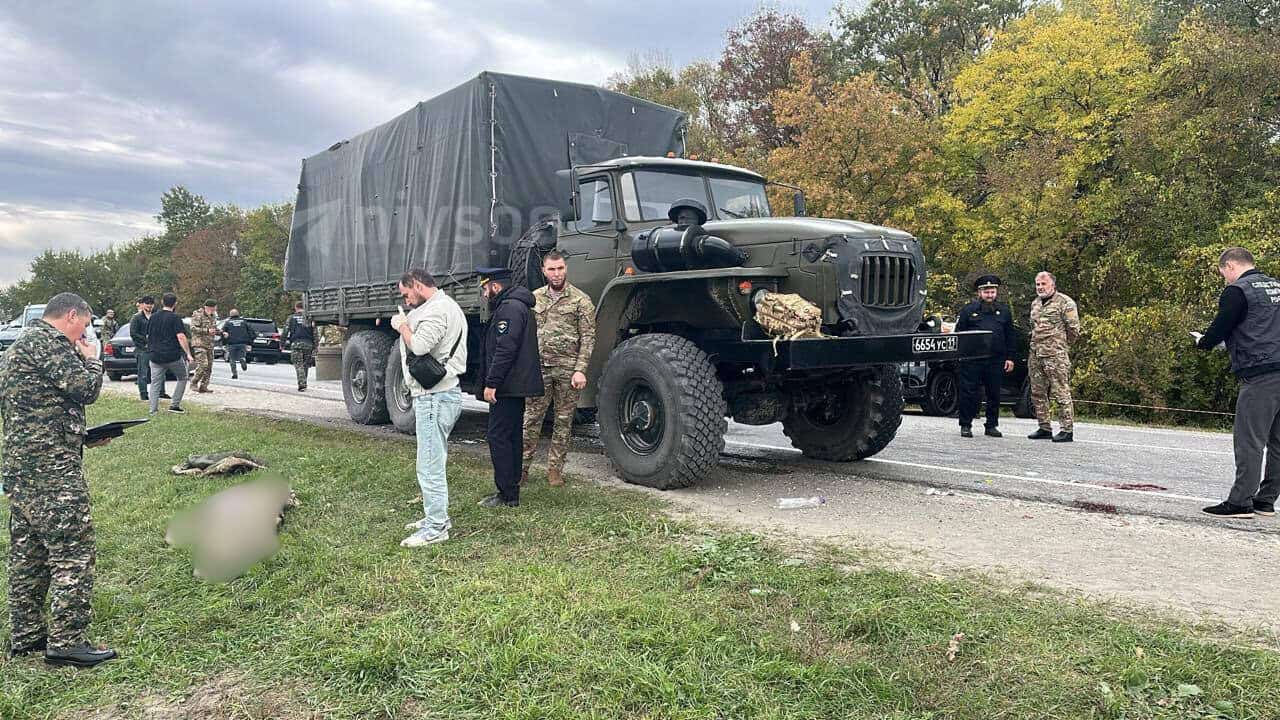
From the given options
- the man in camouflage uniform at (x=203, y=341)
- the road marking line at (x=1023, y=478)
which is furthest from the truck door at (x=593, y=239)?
the man in camouflage uniform at (x=203, y=341)

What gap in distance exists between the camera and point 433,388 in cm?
564

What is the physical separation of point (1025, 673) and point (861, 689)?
62cm

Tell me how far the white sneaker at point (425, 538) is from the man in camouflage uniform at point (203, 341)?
43.8ft

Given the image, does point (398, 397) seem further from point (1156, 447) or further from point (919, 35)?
point (919, 35)

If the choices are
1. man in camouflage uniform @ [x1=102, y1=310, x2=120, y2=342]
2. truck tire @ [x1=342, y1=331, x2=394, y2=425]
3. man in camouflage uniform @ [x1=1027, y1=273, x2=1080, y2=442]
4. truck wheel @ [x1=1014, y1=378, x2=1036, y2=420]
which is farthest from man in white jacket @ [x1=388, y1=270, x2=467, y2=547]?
man in camouflage uniform @ [x1=102, y1=310, x2=120, y2=342]

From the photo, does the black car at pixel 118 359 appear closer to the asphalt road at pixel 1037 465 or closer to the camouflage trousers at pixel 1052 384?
the asphalt road at pixel 1037 465

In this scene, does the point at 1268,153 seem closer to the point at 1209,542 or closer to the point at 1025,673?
the point at 1209,542

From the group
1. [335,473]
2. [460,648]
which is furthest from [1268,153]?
[460,648]

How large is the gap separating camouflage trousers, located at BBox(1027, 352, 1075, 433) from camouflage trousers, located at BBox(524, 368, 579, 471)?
5.58m

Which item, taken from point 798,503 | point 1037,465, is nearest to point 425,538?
point 798,503

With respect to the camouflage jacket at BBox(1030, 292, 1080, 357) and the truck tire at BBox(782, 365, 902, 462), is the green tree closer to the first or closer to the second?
the camouflage jacket at BBox(1030, 292, 1080, 357)

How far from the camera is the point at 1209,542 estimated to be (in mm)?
5215

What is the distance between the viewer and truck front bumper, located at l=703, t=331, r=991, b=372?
20.5ft

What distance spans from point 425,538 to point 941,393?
1022 centimetres
